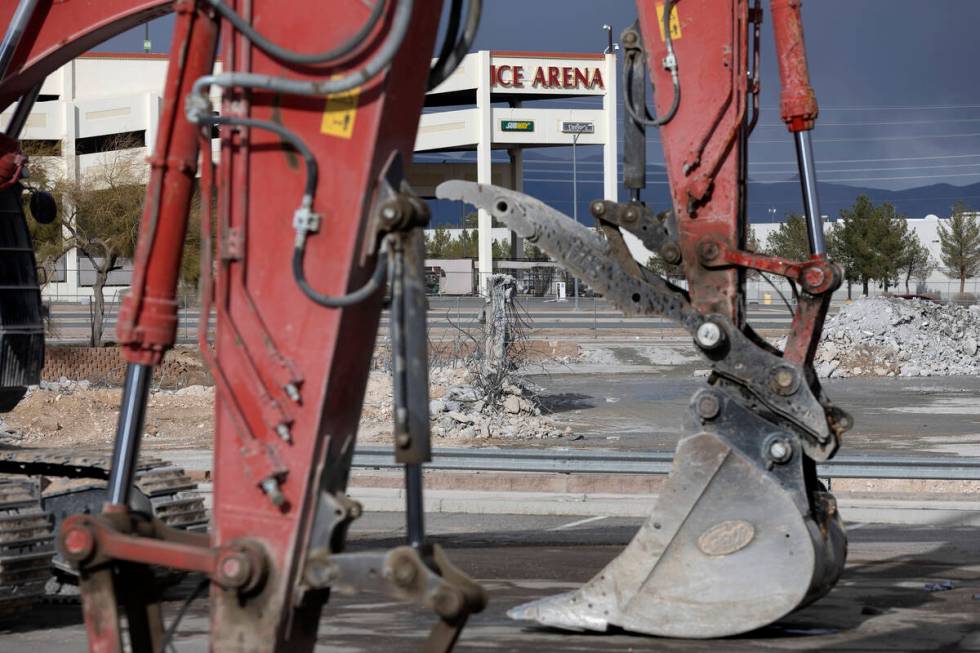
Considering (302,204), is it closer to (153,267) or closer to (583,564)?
(153,267)

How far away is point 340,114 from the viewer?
159 inches

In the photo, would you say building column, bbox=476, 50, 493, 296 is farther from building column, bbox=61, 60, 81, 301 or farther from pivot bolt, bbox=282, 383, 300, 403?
pivot bolt, bbox=282, 383, 300, 403

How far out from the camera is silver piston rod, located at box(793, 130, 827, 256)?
26.1ft

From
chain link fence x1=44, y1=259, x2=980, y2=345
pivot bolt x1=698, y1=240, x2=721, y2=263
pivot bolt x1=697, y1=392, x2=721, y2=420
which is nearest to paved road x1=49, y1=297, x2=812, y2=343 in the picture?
chain link fence x1=44, y1=259, x2=980, y2=345

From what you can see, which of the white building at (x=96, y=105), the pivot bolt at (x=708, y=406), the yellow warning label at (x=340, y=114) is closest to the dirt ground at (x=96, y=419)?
the pivot bolt at (x=708, y=406)

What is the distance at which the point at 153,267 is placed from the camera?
426 centimetres

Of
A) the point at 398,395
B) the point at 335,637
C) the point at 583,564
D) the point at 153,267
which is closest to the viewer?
the point at 398,395

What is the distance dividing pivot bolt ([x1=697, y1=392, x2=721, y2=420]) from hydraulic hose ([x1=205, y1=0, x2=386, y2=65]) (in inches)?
162

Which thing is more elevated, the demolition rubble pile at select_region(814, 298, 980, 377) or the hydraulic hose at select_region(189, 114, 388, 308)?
the hydraulic hose at select_region(189, 114, 388, 308)

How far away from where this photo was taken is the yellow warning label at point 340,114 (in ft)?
13.2

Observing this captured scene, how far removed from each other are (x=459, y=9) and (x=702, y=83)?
13.4 feet

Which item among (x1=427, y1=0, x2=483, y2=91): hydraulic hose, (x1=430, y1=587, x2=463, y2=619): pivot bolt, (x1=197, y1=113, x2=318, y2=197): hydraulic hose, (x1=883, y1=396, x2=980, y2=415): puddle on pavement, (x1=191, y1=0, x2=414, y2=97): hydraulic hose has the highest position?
(x1=427, y1=0, x2=483, y2=91): hydraulic hose

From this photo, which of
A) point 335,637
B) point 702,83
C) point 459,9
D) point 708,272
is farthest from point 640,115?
point 459,9

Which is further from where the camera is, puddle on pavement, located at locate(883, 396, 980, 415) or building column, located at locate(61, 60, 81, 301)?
building column, located at locate(61, 60, 81, 301)
